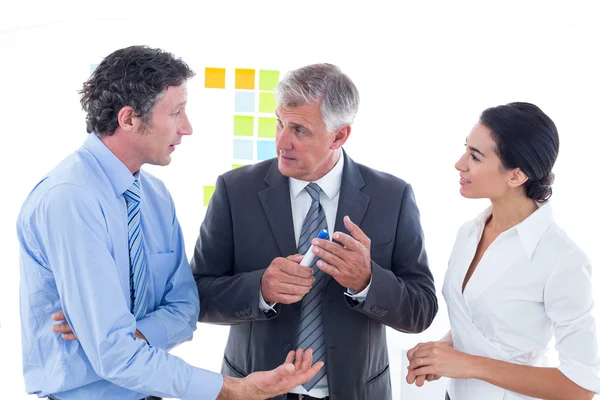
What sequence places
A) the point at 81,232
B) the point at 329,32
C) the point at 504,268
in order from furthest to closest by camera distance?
1. the point at 329,32
2. the point at 504,268
3. the point at 81,232

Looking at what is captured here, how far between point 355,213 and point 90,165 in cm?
85

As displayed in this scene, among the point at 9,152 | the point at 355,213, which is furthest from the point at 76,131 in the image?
the point at 355,213

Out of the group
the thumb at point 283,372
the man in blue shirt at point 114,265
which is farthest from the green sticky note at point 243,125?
the thumb at point 283,372

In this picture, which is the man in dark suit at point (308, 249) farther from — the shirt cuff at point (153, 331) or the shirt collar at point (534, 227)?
the shirt collar at point (534, 227)

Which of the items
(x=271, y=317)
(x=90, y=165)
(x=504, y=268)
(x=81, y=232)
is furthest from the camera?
(x=271, y=317)

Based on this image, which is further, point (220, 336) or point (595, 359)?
point (220, 336)

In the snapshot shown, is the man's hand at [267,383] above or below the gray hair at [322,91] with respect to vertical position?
below

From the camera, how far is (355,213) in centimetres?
214

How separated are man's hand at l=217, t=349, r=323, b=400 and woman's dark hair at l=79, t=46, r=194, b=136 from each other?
74 cm

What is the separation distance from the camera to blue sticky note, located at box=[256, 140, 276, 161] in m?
4.04

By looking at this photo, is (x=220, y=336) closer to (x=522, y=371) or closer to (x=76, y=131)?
(x=76, y=131)

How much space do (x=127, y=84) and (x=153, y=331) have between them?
0.67 metres

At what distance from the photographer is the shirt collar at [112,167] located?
1740 mm

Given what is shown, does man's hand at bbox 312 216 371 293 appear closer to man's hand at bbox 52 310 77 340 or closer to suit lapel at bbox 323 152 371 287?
suit lapel at bbox 323 152 371 287
